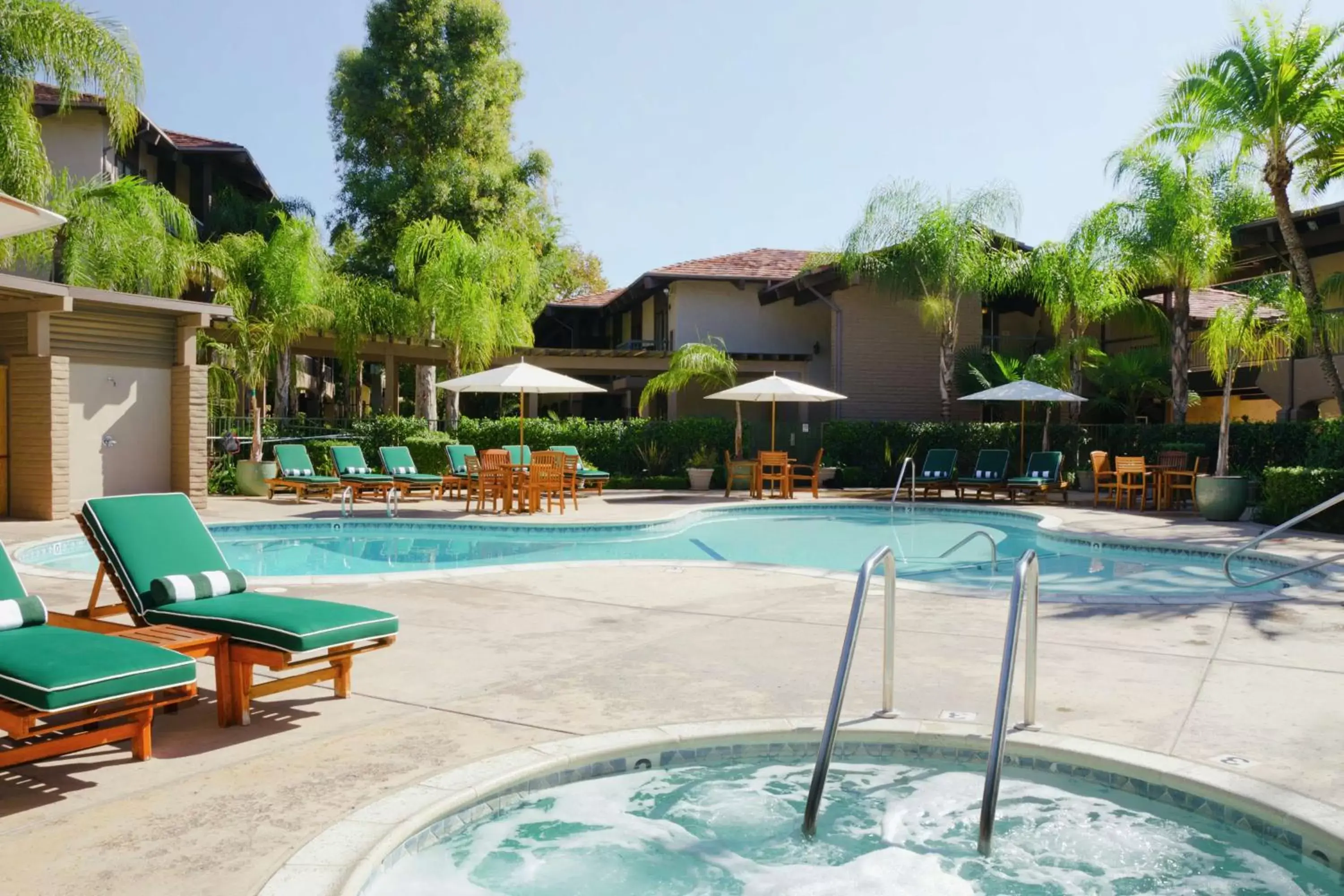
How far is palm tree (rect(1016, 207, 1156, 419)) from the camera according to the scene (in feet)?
72.2

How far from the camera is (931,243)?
76.7ft

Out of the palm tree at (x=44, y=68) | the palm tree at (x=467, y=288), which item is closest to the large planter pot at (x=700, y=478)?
the palm tree at (x=467, y=288)

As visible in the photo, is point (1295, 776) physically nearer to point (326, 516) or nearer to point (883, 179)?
point (326, 516)

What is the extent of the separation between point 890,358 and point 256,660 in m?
24.5

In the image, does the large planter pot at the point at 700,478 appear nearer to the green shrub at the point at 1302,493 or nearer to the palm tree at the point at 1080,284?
the palm tree at the point at 1080,284

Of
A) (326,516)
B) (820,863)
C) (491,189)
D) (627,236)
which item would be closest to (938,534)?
(326,516)

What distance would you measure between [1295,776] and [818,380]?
24.9 meters

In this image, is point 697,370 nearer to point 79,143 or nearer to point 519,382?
point 519,382

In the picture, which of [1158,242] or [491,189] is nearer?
[1158,242]

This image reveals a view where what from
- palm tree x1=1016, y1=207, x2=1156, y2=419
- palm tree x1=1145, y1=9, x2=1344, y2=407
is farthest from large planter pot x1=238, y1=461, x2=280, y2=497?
palm tree x1=1145, y1=9, x2=1344, y2=407

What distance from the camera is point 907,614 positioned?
303 inches

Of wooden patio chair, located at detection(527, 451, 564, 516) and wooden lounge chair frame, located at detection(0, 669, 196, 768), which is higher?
wooden patio chair, located at detection(527, 451, 564, 516)

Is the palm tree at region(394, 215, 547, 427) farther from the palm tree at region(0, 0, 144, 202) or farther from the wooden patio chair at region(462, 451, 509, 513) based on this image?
the palm tree at region(0, 0, 144, 202)

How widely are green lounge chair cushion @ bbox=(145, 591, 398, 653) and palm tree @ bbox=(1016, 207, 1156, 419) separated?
66.6 feet
